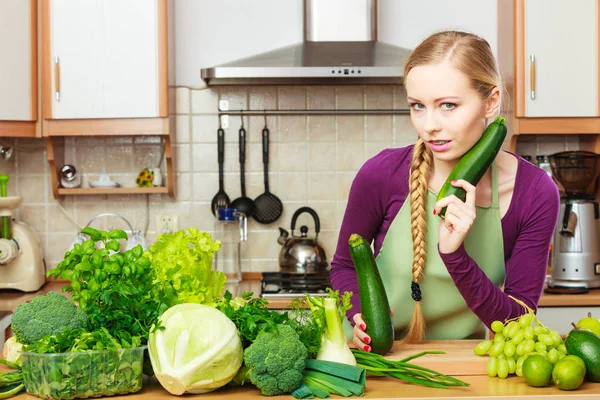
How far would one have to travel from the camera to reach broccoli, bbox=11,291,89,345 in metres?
1.28

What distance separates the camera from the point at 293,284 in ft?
11.0

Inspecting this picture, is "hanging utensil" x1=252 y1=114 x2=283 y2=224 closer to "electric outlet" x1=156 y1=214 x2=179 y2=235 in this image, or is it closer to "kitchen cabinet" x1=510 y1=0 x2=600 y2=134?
"electric outlet" x1=156 y1=214 x2=179 y2=235

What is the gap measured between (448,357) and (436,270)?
1.27 feet

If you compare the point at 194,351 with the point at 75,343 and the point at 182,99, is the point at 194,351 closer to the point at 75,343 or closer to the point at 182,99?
the point at 75,343

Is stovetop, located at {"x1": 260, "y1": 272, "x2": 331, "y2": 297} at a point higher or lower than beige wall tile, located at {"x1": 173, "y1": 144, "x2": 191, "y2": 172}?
lower

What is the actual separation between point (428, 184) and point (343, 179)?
1.88 m

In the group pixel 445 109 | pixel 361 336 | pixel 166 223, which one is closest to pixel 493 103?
pixel 445 109

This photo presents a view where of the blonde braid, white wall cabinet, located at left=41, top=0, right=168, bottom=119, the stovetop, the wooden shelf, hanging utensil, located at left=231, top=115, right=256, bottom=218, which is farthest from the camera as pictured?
hanging utensil, located at left=231, top=115, right=256, bottom=218

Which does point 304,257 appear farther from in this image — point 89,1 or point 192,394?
point 192,394

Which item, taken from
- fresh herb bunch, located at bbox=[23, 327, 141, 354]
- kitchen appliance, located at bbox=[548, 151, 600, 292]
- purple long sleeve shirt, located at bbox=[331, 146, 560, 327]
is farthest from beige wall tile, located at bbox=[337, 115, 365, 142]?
fresh herb bunch, located at bbox=[23, 327, 141, 354]

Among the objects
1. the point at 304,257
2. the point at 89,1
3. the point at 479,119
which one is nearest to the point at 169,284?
the point at 479,119

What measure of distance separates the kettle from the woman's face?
1.87 meters

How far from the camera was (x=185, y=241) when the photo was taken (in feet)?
5.01

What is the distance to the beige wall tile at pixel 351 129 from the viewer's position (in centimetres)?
373
